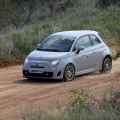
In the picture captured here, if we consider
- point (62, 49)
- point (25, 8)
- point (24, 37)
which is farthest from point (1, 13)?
point (62, 49)

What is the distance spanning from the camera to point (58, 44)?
1948cm

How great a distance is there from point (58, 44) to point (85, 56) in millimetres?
1045

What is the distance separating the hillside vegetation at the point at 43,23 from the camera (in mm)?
24812

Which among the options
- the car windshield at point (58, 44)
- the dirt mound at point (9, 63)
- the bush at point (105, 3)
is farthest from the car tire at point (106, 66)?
the bush at point (105, 3)

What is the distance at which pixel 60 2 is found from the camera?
164ft

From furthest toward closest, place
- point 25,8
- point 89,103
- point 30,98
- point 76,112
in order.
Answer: point 25,8
point 30,98
point 89,103
point 76,112

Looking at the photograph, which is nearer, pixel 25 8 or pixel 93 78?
pixel 93 78

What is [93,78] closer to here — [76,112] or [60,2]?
[76,112]

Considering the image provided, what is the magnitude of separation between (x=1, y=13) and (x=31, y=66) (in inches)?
621

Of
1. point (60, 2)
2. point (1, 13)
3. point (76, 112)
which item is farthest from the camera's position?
point (60, 2)

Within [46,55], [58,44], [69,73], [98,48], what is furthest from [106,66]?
[46,55]

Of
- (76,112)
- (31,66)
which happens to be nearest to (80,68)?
(31,66)

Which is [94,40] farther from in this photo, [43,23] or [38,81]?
[43,23]

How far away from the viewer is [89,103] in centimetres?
1203
